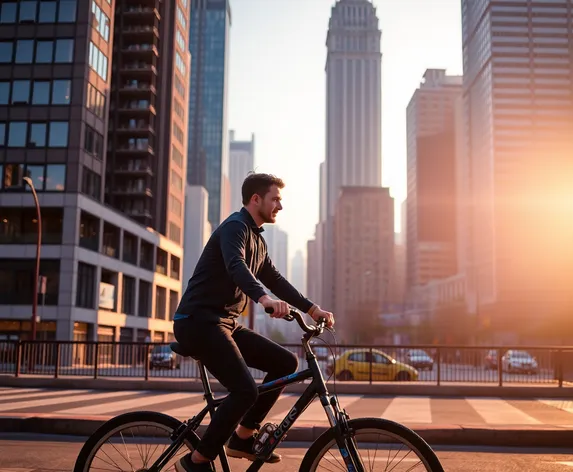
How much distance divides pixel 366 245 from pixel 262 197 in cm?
18213

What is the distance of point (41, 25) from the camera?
155 ft

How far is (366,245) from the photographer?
18500cm

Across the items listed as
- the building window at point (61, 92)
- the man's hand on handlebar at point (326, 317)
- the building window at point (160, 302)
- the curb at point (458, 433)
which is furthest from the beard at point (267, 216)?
the building window at point (160, 302)

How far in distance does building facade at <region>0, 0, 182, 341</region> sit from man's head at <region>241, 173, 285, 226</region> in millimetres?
39646

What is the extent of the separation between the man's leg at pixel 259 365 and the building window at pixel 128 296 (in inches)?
2016

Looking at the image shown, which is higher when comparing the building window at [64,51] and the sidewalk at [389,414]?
the building window at [64,51]

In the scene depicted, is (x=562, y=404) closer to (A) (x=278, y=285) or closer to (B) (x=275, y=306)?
(A) (x=278, y=285)

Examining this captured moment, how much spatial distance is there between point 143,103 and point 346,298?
129040 millimetres

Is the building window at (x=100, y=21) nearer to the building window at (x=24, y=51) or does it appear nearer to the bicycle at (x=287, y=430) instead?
the building window at (x=24, y=51)

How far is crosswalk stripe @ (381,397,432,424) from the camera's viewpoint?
976 centimetres

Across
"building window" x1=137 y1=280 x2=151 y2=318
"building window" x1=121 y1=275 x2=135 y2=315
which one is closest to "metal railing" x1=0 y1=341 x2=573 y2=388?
"building window" x1=121 y1=275 x2=135 y2=315

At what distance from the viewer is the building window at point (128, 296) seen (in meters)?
54.2

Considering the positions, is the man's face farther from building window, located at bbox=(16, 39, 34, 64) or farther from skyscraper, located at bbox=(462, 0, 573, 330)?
skyscraper, located at bbox=(462, 0, 573, 330)

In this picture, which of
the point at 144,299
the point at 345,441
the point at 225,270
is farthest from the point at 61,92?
the point at 345,441
